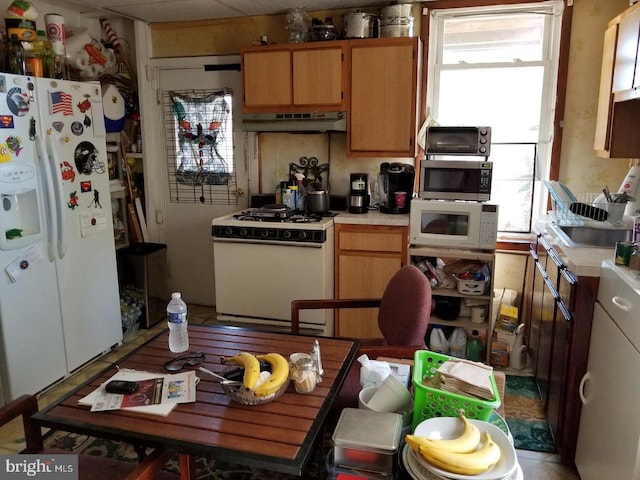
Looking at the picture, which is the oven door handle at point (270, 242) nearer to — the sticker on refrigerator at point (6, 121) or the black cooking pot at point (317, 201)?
the black cooking pot at point (317, 201)

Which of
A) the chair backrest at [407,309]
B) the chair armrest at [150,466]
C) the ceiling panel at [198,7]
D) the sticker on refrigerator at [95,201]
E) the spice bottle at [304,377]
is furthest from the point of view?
the ceiling panel at [198,7]

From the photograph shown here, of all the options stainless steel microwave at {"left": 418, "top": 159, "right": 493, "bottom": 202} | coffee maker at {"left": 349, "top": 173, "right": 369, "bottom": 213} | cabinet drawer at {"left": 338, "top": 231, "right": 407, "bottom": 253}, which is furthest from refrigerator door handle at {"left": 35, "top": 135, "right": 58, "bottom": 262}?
stainless steel microwave at {"left": 418, "top": 159, "right": 493, "bottom": 202}

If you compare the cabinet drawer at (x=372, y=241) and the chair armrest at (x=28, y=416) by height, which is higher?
the cabinet drawer at (x=372, y=241)

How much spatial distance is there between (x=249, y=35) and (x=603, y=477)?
3685 mm

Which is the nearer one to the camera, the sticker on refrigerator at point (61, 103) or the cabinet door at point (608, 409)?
the cabinet door at point (608, 409)

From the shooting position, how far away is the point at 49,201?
285cm

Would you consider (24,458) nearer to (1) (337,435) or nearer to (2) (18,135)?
(1) (337,435)

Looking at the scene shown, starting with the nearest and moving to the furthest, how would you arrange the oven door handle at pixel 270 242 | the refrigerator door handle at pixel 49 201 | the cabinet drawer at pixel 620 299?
the cabinet drawer at pixel 620 299
the refrigerator door handle at pixel 49 201
the oven door handle at pixel 270 242

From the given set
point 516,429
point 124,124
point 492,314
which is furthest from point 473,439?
point 124,124

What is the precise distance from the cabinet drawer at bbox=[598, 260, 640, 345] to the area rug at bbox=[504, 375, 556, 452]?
90cm

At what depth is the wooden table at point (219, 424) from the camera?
51.0 inches

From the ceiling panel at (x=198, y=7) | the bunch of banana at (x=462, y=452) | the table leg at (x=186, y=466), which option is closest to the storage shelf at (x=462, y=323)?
the bunch of banana at (x=462, y=452)

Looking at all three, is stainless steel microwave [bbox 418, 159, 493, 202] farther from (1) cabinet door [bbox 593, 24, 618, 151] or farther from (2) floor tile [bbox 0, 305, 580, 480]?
(2) floor tile [bbox 0, 305, 580, 480]

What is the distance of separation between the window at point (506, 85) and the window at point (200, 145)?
170cm
